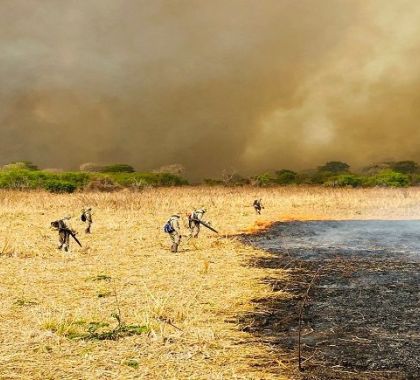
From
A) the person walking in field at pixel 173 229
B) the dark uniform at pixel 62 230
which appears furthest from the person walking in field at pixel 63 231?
the person walking in field at pixel 173 229

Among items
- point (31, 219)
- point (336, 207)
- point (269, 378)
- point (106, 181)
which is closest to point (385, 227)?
point (336, 207)

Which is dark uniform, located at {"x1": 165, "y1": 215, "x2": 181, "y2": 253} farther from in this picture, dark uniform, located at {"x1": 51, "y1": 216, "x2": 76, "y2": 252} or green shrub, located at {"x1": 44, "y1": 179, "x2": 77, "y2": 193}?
green shrub, located at {"x1": 44, "y1": 179, "x2": 77, "y2": 193}

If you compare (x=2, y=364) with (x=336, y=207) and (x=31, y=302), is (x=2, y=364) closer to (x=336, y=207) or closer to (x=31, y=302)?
(x=31, y=302)

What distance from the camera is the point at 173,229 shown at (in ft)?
54.6

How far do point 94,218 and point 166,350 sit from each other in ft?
67.8

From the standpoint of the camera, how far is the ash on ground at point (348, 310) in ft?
22.3

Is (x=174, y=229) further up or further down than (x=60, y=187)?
further down

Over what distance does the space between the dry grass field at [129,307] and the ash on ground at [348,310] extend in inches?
18.4

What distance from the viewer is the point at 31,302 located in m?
10.1

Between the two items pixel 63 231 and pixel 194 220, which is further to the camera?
pixel 194 220

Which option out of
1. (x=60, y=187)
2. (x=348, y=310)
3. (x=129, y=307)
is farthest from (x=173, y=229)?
(x=60, y=187)

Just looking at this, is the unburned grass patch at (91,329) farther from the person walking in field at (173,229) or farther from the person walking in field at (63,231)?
the person walking in field at (63,231)

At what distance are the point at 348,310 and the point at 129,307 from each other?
3702 mm

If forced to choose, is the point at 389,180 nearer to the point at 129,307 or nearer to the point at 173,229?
the point at 173,229
